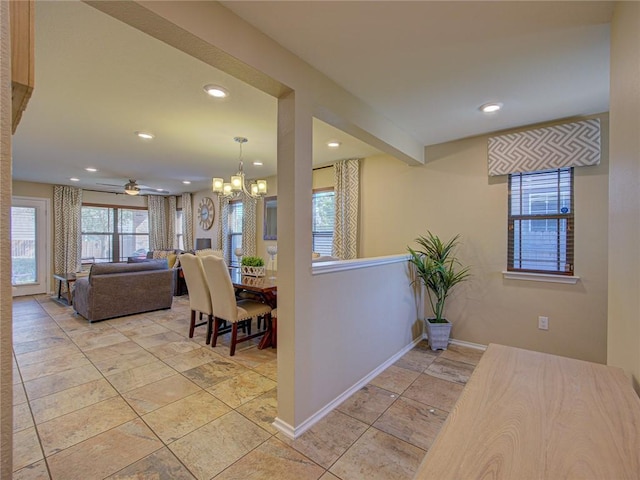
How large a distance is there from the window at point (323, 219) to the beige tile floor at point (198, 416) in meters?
2.06

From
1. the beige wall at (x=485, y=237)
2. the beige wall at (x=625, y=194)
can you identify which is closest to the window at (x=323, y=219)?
the beige wall at (x=485, y=237)

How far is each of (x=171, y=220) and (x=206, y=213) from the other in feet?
5.98

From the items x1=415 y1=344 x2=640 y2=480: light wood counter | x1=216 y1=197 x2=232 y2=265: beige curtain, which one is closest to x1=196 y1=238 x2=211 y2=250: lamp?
x1=216 y1=197 x2=232 y2=265: beige curtain

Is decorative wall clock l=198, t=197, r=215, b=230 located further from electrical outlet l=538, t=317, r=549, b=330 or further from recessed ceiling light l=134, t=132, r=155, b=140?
electrical outlet l=538, t=317, r=549, b=330

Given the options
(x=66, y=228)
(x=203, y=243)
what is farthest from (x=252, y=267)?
(x=66, y=228)

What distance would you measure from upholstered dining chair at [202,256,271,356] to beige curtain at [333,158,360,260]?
5.13 ft

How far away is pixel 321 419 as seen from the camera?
1.99 meters

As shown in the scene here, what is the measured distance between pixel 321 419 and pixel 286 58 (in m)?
2.36

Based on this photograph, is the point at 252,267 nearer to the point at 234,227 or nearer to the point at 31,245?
the point at 234,227

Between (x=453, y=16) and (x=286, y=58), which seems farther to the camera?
(x=286, y=58)

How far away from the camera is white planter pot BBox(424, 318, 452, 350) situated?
319 centimetres

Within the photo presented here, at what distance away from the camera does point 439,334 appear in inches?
125

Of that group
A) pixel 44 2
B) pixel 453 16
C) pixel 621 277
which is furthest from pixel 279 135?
pixel 621 277

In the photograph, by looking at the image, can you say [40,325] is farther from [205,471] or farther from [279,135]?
[279,135]
